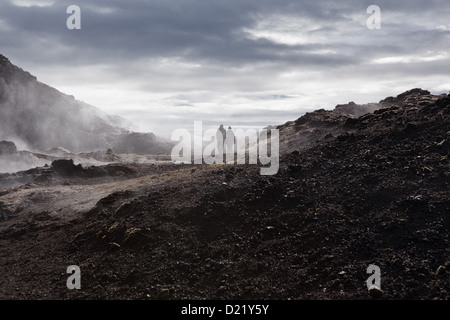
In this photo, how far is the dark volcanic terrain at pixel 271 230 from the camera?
11938mm

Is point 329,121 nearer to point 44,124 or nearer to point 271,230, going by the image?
point 271,230

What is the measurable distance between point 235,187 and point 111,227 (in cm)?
691

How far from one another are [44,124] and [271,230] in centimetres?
10745

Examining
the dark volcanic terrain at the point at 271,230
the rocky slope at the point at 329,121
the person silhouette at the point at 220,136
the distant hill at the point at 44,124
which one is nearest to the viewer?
the dark volcanic terrain at the point at 271,230

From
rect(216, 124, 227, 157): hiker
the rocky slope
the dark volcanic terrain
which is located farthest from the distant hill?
the dark volcanic terrain

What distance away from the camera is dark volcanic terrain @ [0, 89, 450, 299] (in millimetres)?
11938

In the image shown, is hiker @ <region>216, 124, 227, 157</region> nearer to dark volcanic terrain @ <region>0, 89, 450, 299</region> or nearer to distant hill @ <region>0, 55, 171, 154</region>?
dark volcanic terrain @ <region>0, 89, 450, 299</region>

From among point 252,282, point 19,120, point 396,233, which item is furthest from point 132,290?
point 19,120

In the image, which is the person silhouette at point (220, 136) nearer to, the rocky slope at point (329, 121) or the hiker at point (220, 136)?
the hiker at point (220, 136)

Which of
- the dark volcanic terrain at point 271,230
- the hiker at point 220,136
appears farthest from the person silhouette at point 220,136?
the dark volcanic terrain at point 271,230

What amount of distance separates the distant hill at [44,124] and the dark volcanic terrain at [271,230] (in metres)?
82.4

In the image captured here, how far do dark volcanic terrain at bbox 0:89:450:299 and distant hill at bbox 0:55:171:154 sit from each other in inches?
3245

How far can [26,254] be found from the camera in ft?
57.1

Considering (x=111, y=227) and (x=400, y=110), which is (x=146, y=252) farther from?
(x=400, y=110)
